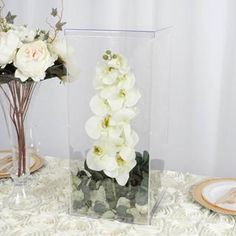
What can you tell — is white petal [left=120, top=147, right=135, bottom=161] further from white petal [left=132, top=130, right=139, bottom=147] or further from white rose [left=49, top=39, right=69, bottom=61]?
white rose [left=49, top=39, right=69, bottom=61]

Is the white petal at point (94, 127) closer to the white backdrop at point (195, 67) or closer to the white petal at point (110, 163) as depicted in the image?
the white petal at point (110, 163)

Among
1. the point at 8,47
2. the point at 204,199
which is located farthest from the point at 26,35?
the point at 204,199

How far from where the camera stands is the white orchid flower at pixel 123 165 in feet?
3.46

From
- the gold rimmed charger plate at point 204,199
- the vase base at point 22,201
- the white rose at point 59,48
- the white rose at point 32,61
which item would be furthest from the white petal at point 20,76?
the gold rimmed charger plate at point 204,199

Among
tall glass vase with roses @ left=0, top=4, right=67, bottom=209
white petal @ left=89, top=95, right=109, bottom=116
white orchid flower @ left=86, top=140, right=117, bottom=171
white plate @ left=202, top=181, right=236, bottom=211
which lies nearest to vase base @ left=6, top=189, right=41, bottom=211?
tall glass vase with roses @ left=0, top=4, right=67, bottom=209

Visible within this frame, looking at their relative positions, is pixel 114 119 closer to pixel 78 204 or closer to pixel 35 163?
pixel 78 204

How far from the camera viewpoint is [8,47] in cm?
106

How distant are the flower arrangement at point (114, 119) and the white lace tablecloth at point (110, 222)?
126mm

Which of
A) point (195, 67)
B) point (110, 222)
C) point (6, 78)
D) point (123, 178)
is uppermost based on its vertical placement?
point (6, 78)

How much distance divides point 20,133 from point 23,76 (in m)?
0.18

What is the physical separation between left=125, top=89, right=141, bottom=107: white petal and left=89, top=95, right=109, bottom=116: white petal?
0.05m

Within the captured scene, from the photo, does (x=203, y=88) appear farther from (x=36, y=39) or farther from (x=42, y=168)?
(x=36, y=39)

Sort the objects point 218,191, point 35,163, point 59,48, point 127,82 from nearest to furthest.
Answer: point 127,82
point 59,48
point 218,191
point 35,163

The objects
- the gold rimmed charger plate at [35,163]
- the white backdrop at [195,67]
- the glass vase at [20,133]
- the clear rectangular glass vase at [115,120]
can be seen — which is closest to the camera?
the clear rectangular glass vase at [115,120]
